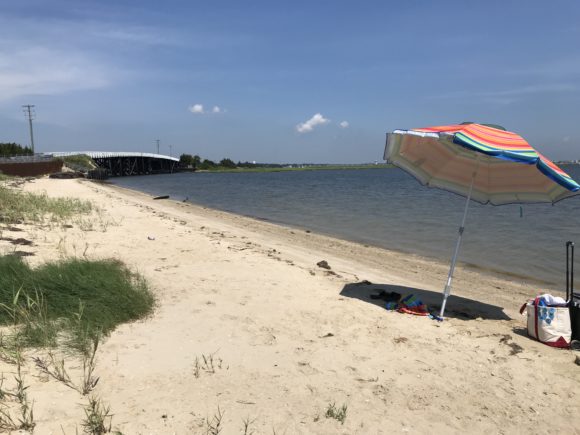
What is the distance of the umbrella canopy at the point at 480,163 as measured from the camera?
5230 mm

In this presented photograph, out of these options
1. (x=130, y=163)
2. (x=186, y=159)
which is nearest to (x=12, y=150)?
(x=130, y=163)

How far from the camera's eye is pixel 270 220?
21.7 metres

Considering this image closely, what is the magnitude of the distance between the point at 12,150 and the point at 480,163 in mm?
88433

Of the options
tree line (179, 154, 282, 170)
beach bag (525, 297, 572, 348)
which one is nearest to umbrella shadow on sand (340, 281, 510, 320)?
beach bag (525, 297, 572, 348)

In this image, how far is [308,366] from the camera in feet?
14.1

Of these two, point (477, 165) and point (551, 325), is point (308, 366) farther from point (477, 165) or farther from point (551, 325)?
point (477, 165)

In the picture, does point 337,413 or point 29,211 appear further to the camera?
point 29,211

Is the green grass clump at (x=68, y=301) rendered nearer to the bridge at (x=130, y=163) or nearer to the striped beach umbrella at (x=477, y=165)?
the striped beach umbrella at (x=477, y=165)

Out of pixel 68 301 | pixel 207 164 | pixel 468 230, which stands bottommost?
pixel 207 164

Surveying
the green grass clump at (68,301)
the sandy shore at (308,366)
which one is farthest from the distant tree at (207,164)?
the green grass clump at (68,301)

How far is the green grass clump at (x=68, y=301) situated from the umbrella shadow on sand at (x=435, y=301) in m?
3.29

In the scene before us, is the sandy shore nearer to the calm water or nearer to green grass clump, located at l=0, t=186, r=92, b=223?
green grass clump, located at l=0, t=186, r=92, b=223

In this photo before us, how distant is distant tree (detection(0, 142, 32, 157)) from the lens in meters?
75.2

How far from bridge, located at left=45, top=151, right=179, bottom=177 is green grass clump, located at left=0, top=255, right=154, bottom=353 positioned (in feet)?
263
